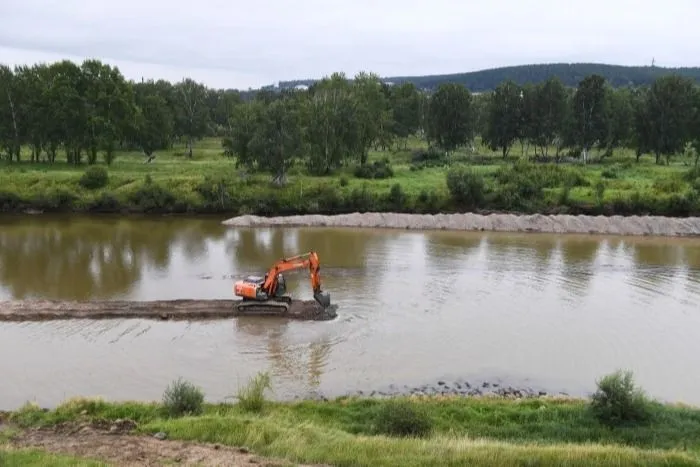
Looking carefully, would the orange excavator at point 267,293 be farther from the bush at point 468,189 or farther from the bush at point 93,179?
the bush at point 93,179

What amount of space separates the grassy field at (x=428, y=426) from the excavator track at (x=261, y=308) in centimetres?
851

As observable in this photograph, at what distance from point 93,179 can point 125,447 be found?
1800 inches

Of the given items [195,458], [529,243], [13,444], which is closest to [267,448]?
[195,458]

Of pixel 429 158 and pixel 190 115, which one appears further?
pixel 190 115

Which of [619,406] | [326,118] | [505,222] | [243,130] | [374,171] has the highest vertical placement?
[326,118]

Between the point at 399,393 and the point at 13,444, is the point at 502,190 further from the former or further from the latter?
the point at 13,444

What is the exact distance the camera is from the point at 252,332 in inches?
922

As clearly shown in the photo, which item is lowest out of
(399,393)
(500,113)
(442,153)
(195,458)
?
(399,393)

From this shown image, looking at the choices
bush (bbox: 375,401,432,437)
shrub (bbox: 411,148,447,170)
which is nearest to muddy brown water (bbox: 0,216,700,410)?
bush (bbox: 375,401,432,437)

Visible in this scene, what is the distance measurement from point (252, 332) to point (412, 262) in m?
13.9

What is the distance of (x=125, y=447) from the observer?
12.8 meters

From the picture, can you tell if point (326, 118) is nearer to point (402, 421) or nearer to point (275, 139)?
point (275, 139)

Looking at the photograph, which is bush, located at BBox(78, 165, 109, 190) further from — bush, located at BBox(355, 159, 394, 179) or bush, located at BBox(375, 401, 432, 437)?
bush, located at BBox(375, 401, 432, 437)

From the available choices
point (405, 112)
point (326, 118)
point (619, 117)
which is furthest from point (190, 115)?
point (619, 117)
